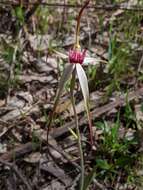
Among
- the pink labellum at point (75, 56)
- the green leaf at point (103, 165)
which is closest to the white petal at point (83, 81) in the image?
the pink labellum at point (75, 56)

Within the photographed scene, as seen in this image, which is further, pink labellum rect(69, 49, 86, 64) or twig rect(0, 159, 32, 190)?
twig rect(0, 159, 32, 190)

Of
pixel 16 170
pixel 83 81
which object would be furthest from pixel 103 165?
pixel 83 81

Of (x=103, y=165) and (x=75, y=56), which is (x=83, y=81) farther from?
(x=103, y=165)

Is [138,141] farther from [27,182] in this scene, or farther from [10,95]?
[10,95]

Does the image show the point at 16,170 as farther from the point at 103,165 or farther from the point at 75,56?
the point at 75,56

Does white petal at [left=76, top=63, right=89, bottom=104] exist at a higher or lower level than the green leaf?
higher

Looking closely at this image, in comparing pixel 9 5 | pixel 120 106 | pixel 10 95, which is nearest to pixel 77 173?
pixel 120 106

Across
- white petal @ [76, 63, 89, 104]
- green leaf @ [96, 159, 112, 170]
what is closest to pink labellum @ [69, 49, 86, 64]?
white petal @ [76, 63, 89, 104]

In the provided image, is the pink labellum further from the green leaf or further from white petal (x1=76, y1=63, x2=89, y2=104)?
the green leaf

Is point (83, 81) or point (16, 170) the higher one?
point (83, 81)

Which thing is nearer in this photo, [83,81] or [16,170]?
[83,81]

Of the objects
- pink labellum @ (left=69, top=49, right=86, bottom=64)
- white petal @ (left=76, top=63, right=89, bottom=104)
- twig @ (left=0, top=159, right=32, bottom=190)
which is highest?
pink labellum @ (left=69, top=49, right=86, bottom=64)
